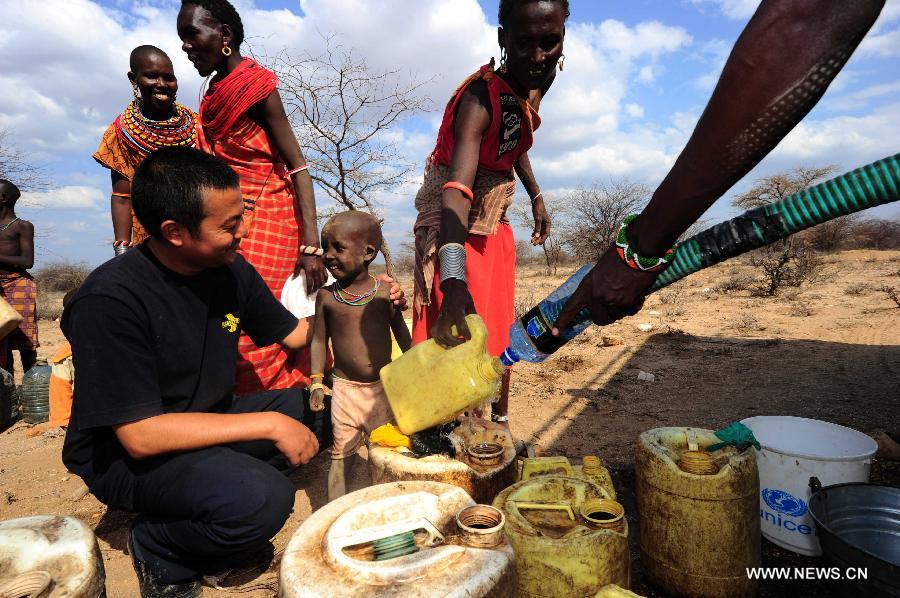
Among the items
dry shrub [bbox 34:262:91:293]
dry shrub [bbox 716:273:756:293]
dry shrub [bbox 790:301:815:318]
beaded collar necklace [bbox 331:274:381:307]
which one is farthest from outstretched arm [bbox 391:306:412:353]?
dry shrub [bbox 34:262:91:293]

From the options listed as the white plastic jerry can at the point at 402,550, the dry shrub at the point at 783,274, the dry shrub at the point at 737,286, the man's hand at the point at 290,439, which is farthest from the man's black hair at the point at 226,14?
the dry shrub at the point at 737,286

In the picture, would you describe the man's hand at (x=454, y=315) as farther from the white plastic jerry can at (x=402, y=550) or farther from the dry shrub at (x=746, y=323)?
the dry shrub at (x=746, y=323)

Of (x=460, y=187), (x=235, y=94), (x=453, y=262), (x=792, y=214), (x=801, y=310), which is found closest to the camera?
(x=792, y=214)

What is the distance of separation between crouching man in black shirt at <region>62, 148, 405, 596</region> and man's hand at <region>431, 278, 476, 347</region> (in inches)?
27.3

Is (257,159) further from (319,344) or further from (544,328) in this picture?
(544,328)

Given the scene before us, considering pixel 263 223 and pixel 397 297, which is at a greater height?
pixel 263 223

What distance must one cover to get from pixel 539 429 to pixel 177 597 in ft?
8.33

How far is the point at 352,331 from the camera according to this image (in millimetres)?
2727

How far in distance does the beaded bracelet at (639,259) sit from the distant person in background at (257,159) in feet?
6.50

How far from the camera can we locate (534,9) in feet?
7.06

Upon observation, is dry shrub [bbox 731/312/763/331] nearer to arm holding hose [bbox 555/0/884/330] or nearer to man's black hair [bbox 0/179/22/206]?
arm holding hose [bbox 555/0/884/330]

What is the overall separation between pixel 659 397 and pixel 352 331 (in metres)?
2.91

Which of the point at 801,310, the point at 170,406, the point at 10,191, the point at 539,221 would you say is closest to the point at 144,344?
the point at 170,406

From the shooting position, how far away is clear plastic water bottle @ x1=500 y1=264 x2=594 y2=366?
1.70m
